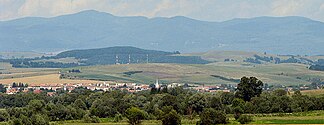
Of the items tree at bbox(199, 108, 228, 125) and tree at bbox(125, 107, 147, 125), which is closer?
tree at bbox(199, 108, 228, 125)

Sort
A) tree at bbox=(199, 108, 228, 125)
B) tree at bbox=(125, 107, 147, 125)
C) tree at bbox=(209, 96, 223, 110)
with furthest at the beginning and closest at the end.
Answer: tree at bbox=(209, 96, 223, 110) → tree at bbox=(125, 107, 147, 125) → tree at bbox=(199, 108, 228, 125)

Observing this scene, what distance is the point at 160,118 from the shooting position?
8038cm

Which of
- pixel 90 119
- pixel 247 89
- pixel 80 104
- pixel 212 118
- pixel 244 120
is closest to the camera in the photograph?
pixel 244 120

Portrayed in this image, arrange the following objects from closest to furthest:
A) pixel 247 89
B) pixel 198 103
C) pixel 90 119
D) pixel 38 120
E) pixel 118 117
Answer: pixel 38 120, pixel 90 119, pixel 118 117, pixel 198 103, pixel 247 89

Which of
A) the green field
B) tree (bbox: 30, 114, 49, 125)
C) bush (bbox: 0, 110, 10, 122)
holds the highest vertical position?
the green field

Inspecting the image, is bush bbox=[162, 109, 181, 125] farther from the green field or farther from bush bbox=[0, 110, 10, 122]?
bush bbox=[0, 110, 10, 122]

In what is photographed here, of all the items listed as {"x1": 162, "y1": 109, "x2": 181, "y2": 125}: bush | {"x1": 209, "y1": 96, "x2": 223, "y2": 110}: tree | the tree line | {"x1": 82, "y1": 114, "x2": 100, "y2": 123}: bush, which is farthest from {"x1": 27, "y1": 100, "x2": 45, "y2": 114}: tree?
{"x1": 162, "y1": 109, "x2": 181, "y2": 125}: bush

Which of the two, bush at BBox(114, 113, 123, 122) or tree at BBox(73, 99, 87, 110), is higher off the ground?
tree at BBox(73, 99, 87, 110)

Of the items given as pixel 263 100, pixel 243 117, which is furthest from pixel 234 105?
pixel 243 117

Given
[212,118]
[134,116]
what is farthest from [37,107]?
[212,118]

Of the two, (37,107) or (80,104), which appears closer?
(37,107)

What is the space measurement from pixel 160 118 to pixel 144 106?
67.3 feet

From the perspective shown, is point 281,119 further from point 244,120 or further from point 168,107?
point 168,107

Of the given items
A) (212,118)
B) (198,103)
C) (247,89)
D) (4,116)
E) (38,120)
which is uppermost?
(247,89)
